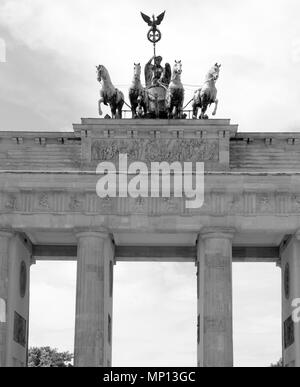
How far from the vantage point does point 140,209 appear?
4288 centimetres

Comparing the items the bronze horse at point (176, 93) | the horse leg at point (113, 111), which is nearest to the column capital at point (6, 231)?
the horse leg at point (113, 111)

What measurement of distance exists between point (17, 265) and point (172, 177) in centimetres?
924

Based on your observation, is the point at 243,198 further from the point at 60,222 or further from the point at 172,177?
the point at 60,222

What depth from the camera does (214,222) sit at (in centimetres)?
4256

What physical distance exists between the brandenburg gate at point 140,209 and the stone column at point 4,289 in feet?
0.16

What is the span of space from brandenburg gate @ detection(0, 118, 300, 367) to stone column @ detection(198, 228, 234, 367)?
49 millimetres

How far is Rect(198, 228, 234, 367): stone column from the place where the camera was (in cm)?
4109

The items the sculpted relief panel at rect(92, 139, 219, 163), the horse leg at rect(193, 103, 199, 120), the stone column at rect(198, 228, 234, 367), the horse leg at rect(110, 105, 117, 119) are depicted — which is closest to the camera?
the stone column at rect(198, 228, 234, 367)

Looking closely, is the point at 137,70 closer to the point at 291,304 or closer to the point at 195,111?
the point at 195,111

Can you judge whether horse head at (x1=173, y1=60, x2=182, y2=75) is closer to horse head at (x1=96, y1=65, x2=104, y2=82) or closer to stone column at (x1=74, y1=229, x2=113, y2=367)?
horse head at (x1=96, y1=65, x2=104, y2=82)

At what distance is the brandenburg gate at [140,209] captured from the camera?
42.0 metres

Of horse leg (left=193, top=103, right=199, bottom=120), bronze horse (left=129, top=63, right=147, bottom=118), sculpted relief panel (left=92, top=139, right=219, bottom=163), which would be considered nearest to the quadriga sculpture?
bronze horse (left=129, top=63, right=147, bottom=118)
